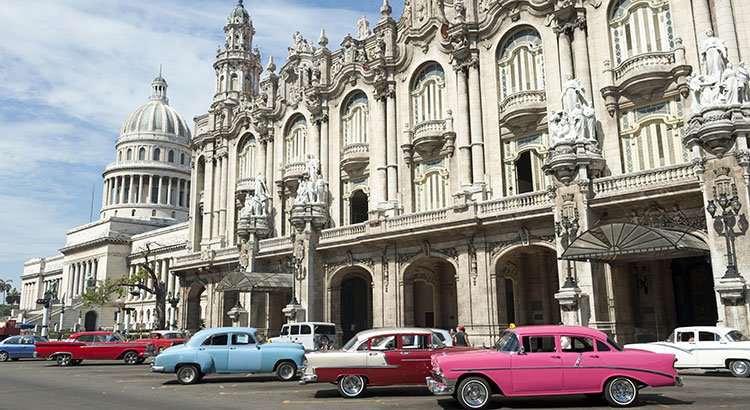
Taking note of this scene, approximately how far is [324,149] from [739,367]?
28.7 meters

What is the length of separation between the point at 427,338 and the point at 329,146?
27050 millimetres

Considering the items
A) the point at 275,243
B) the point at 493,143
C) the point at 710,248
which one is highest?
the point at 493,143

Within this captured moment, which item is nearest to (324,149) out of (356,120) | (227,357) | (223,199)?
(356,120)

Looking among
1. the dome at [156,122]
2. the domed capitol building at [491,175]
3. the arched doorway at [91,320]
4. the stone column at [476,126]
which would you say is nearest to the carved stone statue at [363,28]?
the domed capitol building at [491,175]

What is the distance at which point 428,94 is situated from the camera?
35906 millimetres

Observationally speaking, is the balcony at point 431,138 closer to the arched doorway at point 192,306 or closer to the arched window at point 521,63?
the arched window at point 521,63

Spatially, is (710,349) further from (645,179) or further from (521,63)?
(521,63)

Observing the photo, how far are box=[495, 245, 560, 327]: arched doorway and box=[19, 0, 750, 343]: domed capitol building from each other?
0.09 m

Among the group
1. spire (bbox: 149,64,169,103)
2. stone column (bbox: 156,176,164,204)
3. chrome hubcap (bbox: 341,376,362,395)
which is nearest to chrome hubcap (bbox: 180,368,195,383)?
chrome hubcap (bbox: 341,376,362,395)

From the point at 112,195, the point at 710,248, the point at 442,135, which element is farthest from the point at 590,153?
the point at 112,195

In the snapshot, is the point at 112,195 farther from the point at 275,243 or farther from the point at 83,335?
the point at 83,335

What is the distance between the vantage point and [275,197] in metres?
44.1

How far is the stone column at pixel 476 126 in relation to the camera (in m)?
31.6

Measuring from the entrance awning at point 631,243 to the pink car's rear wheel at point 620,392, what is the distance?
9922 mm
